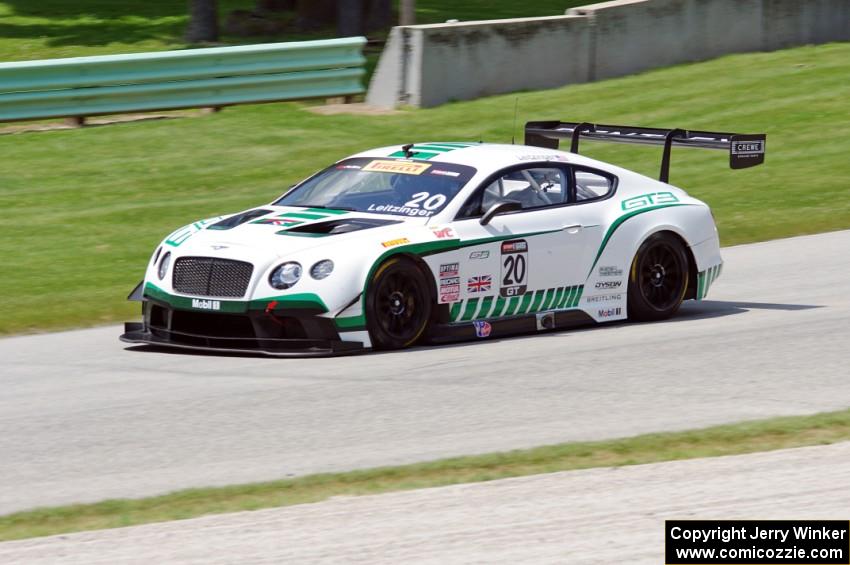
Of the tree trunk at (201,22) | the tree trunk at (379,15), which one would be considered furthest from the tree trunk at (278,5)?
the tree trunk at (201,22)

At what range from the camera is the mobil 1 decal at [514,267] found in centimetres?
1050

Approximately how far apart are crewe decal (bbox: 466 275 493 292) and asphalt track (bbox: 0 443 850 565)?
3.52 metres

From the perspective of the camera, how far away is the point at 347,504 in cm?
637

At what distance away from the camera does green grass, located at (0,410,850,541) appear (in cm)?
630

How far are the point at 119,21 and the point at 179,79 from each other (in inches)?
388

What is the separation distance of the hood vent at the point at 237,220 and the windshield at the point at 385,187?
0.39m

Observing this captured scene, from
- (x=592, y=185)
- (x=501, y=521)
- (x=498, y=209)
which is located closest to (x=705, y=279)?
(x=592, y=185)

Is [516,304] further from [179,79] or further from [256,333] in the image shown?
[179,79]

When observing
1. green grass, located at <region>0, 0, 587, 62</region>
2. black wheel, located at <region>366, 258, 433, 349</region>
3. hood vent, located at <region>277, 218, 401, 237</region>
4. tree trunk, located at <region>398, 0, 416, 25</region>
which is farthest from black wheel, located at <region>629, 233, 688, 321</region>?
green grass, located at <region>0, 0, 587, 62</region>

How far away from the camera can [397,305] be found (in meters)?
9.97

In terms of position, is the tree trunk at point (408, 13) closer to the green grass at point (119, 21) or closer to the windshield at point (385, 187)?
the green grass at point (119, 21)

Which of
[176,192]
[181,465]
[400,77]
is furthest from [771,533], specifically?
[400,77]

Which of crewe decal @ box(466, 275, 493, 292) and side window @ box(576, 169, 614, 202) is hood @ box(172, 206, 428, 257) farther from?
side window @ box(576, 169, 614, 202)

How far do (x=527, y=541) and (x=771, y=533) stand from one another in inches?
37.5
